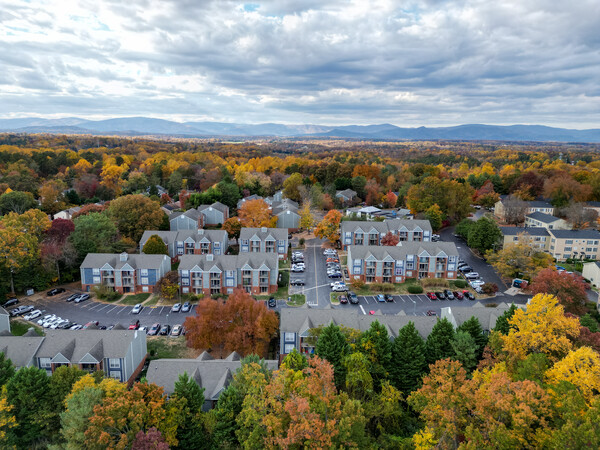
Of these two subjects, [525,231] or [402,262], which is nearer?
[402,262]

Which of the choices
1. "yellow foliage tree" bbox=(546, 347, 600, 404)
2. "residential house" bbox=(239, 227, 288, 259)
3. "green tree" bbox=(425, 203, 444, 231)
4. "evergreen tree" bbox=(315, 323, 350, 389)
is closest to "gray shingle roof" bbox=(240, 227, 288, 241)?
"residential house" bbox=(239, 227, 288, 259)

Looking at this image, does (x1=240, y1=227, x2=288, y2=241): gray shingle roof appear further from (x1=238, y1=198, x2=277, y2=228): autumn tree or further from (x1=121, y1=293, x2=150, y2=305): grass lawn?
(x1=121, y1=293, x2=150, y2=305): grass lawn

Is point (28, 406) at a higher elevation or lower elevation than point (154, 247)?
lower

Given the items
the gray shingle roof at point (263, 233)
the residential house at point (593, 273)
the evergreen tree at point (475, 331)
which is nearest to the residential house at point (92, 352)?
the evergreen tree at point (475, 331)

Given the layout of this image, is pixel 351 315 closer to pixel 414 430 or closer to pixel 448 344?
pixel 448 344

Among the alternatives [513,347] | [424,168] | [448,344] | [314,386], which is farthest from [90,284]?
[424,168]

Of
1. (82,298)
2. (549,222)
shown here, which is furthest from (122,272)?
(549,222)

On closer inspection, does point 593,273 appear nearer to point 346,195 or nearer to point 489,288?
point 489,288
